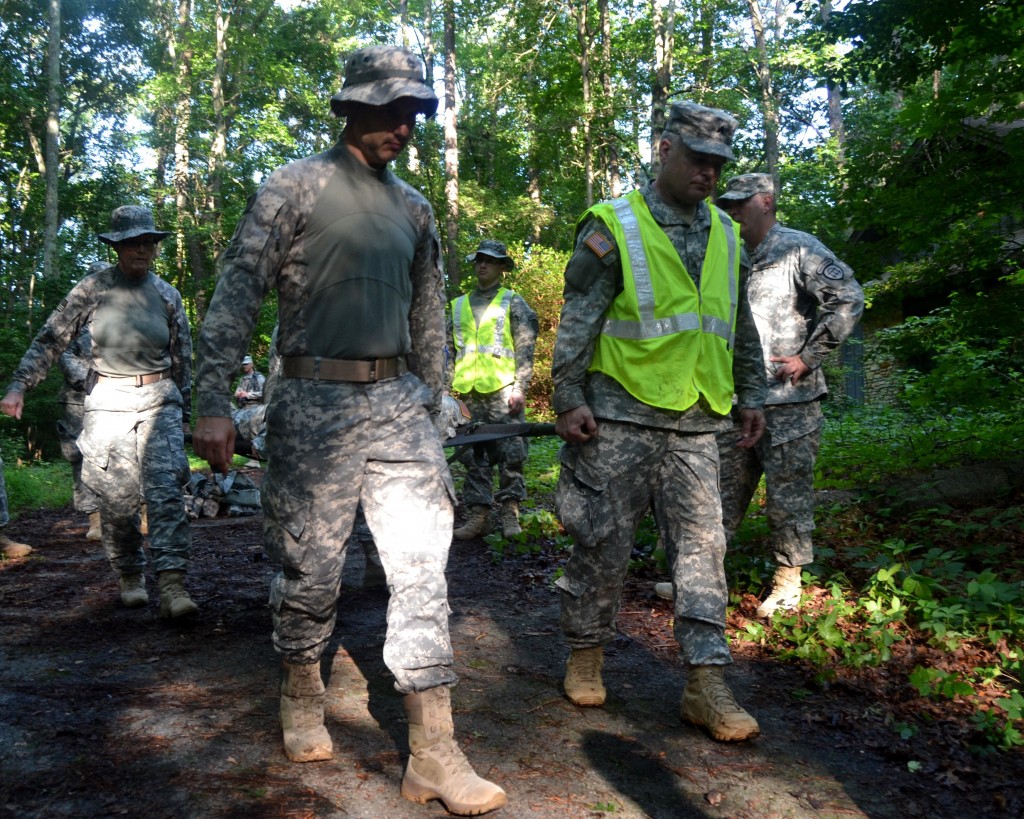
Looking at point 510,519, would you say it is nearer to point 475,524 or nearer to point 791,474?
point 475,524

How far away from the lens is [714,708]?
3.67 m

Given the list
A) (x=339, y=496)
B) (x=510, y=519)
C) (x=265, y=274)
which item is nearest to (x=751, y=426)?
(x=339, y=496)

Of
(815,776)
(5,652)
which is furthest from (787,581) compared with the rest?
(5,652)

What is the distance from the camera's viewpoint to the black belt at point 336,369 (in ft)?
10.8

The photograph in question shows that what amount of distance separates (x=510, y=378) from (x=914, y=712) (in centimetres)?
499

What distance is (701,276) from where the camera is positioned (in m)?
3.92

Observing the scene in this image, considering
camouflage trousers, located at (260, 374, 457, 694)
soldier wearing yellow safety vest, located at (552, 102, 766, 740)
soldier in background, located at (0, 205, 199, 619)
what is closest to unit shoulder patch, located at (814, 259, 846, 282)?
soldier wearing yellow safety vest, located at (552, 102, 766, 740)

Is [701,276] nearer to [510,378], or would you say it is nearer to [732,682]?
[732,682]

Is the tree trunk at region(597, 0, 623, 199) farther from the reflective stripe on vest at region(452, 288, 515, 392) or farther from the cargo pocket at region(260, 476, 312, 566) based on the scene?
the cargo pocket at region(260, 476, 312, 566)

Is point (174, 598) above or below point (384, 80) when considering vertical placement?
below

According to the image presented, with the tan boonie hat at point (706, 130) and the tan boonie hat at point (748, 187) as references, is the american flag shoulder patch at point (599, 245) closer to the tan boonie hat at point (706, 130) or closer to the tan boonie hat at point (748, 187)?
the tan boonie hat at point (706, 130)

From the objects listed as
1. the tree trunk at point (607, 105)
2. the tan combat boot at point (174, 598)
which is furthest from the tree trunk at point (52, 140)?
the tan combat boot at point (174, 598)

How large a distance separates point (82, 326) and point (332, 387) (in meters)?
3.78

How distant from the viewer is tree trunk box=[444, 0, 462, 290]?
28.1 meters
